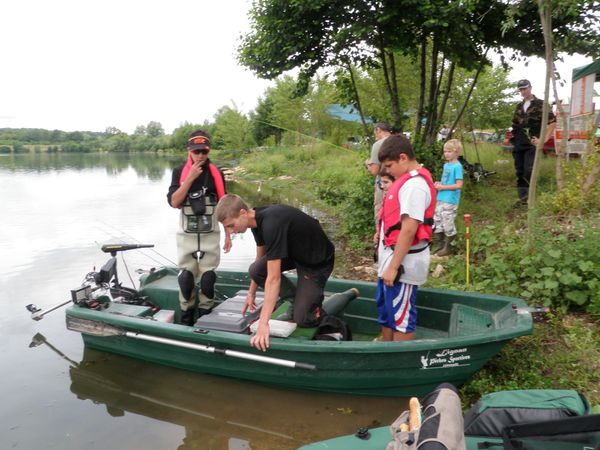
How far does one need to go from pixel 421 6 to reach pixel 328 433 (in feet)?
17.1

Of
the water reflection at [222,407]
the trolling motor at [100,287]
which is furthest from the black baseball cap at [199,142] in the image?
the water reflection at [222,407]

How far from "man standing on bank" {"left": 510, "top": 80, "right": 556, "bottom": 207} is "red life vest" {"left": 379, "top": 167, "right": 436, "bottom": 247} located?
3.67m

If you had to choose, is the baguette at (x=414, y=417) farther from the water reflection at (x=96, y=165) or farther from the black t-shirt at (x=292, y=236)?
the water reflection at (x=96, y=165)

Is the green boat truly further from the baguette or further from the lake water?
the baguette

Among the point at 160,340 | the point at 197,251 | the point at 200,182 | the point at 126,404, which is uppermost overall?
the point at 200,182

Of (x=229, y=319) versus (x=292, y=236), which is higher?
(x=292, y=236)

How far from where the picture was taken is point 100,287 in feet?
14.4

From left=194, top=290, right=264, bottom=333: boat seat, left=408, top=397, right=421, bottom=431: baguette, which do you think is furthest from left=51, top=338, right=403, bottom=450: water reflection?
left=408, top=397, right=421, bottom=431: baguette

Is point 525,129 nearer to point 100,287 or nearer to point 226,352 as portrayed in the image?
point 226,352

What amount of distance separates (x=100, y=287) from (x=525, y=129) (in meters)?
5.80

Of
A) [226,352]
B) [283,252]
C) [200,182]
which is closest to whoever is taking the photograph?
[283,252]

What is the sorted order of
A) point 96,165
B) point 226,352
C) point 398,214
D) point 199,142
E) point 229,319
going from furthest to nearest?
point 96,165, point 199,142, point 229,319, point 226,352, point 398,214

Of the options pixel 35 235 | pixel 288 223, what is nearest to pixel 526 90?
pixel 288 223

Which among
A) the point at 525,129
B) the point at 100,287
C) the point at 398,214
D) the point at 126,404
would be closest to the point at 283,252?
the point at 398,214
